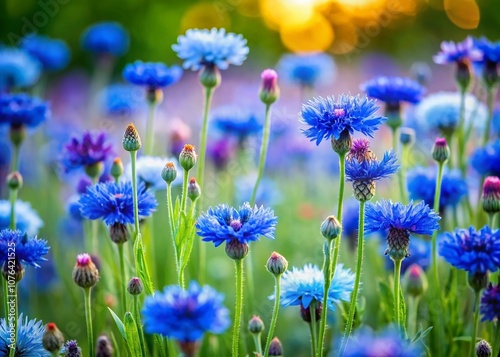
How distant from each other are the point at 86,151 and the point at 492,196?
1.33m

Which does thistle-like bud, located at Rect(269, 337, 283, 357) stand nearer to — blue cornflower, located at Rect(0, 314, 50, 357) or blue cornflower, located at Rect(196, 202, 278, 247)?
blue cornflower, located at Rect(196, 202, 278, 247)

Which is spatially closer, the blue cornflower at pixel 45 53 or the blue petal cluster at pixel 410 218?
the blue petal cluster at pixel 410 218

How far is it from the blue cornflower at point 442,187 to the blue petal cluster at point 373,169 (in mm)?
730

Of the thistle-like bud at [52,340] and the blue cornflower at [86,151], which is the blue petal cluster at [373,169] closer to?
the thistle-like bud at [52,340]

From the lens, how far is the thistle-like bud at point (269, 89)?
6.76ft

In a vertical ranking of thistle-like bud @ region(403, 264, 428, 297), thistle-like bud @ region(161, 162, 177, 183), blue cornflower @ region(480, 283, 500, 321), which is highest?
thistle-like bud @ region(161, 162, 177, 183)

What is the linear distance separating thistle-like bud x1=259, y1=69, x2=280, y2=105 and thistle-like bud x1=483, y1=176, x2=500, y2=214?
2.46ft

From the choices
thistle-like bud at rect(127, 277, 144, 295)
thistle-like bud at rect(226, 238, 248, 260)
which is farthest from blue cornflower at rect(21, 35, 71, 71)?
thistle-like bud at rect(226, 238, 248, 260)

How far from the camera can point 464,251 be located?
141 cm

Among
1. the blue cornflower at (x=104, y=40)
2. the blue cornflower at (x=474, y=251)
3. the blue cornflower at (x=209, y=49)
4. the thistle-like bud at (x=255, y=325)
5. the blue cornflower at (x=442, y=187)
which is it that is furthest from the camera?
the blue cornflower at (x=104, y=40)

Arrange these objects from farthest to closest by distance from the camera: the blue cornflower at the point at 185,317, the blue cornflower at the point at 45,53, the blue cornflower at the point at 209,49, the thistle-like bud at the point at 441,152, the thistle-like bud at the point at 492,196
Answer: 1. the blue cornflower at the point at 45,53
2. the blue cornflower at the point at 209,49
3. the thistle-like bud at the point at 441,152
4. the thistle-like bud at the point at 492,196
5. the blue cornflower at the point at 185,317

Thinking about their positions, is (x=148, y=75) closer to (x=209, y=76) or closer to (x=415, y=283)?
(x=209, y=76)

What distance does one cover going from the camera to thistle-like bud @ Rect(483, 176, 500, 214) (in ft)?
5.59

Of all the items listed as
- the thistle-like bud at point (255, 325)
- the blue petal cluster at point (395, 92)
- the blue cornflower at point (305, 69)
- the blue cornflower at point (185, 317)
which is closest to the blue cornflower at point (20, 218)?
the thistle-like bud at point (255, 325)
